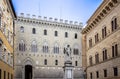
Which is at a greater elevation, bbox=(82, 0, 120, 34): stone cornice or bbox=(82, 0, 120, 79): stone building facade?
bbox=(82, 0, 120, 34): stone cornice

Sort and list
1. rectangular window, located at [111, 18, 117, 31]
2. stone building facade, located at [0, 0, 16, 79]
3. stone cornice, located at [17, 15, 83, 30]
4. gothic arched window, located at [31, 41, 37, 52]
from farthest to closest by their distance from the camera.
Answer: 1. gothic arched window, located at [31, 41, 37, 52]
2. stone cornice, located at [17, 15, 83, 30]
3. rectangular window, located at [111, 18, 117, 31]
4. stone building facade, located at [0, 0, 16, 79]

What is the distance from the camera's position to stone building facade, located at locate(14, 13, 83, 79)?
47.2m

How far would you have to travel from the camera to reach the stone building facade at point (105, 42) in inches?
898

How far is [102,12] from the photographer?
27.0m

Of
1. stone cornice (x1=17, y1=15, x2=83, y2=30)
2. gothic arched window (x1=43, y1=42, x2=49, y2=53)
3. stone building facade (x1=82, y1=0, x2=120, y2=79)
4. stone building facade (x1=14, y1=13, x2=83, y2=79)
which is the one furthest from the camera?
gothic arched window (x1=43, y1=42, x2=49, y2=53)

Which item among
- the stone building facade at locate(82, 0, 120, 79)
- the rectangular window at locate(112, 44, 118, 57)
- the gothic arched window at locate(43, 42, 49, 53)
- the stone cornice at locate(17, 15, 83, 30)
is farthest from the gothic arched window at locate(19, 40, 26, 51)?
the rectangular window at locate(112, 44, 118, 57)

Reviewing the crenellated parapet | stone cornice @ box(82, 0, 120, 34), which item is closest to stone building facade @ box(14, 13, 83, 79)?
the crenellated parapet

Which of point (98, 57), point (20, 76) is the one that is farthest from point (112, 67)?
point (20, 76)

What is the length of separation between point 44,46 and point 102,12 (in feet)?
80.1

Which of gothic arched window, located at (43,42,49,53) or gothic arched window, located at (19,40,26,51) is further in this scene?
gothic arched window, located at (43,42,49,53)

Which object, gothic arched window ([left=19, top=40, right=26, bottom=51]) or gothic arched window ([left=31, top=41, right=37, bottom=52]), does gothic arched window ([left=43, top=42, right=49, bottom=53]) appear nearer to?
gothic arched window ([left=31, top=41, right=37, bottom=52])

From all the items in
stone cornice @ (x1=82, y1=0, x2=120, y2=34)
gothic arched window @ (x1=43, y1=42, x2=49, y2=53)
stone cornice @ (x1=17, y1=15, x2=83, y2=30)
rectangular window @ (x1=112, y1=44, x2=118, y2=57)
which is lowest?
rectangular window @ (x1=112, y1=44, x2=118, y2=57)

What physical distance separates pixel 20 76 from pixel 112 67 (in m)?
26.5

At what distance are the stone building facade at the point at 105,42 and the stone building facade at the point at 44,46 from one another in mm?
16396
